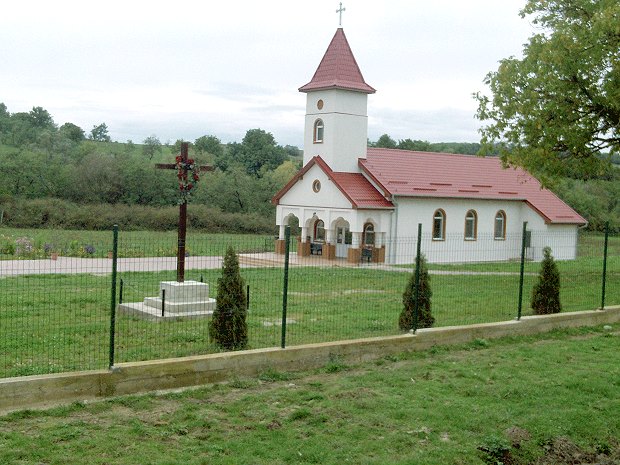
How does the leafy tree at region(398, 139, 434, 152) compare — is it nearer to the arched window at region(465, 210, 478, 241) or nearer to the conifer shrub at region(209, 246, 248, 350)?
the arched window at region(465, 210, 478, 241)

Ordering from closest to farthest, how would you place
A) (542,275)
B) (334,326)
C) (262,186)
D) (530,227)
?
(334,326) → (542,275) → (530,227) → (262,186)

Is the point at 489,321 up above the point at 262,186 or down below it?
below

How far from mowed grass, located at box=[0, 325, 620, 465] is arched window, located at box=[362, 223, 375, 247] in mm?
19648

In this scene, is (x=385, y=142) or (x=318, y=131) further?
(x=385, y=142)

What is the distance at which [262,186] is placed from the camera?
52.9m

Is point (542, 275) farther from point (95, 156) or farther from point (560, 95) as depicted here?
point (95, 156)

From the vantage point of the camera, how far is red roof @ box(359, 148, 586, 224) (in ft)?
101

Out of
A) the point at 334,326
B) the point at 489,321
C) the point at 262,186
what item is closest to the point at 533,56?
the point at 489,321

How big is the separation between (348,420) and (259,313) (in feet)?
22.7

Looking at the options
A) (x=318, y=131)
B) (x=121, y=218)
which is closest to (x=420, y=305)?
(x=318, y=131)

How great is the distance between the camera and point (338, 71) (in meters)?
31.1

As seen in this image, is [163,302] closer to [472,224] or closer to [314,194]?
[314,194]

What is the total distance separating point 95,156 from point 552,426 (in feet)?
171

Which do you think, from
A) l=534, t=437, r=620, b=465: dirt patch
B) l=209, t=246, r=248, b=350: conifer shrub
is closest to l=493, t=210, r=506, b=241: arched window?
l=209, t=246, r=248, b=350: conifer shrub
